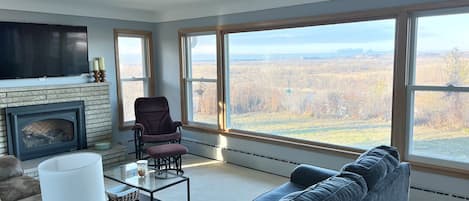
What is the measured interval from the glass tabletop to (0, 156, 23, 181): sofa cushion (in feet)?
2.62

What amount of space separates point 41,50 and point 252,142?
3070 millimetres

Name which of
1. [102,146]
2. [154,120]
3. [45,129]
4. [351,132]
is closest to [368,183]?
[351,132]

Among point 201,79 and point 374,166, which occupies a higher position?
point 201,79

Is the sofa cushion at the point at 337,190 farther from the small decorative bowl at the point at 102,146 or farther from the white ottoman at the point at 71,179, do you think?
the small decorative bowl at the point at 102,146

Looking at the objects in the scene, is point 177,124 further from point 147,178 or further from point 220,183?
point 147,178

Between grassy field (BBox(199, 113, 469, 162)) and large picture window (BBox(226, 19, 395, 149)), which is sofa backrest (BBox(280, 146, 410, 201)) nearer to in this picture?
grassy field (BBox(199, 113, 469, 162))

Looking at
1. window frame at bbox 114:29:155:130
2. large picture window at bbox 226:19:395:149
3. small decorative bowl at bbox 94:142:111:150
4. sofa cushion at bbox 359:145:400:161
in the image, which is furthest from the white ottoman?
window frame at bbox 114:29:155:130

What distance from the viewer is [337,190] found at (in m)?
1.84

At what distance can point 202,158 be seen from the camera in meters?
5.29

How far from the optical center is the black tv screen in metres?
4.21

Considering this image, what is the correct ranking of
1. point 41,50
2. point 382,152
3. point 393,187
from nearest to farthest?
point 393,187, point 382,152, point 41,50

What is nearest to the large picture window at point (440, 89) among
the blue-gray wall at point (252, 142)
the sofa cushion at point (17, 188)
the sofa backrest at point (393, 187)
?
the blue-gray wall at point (252, 142)

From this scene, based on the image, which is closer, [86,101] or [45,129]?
[45,129]

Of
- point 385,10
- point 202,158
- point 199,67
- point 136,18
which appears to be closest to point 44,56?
point 136,18
